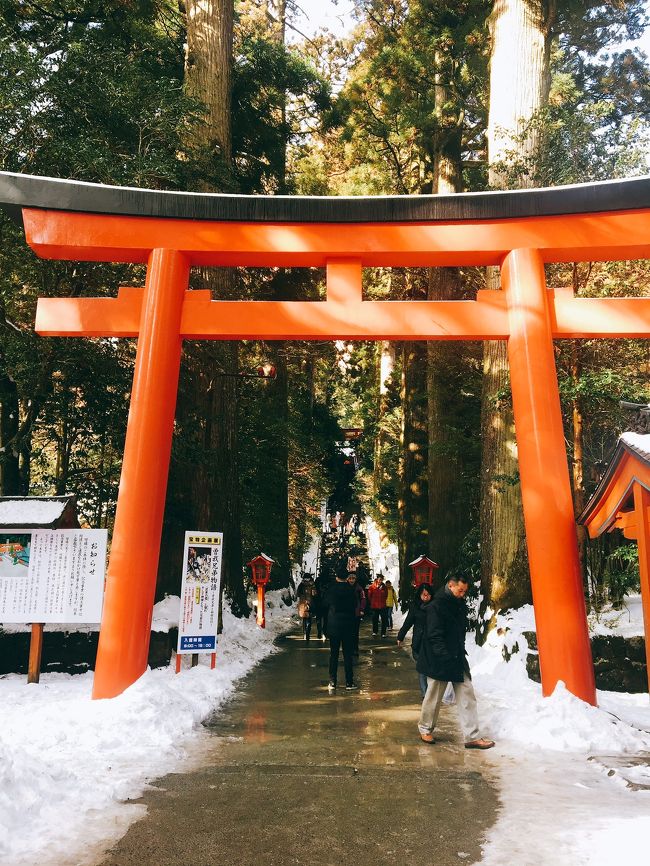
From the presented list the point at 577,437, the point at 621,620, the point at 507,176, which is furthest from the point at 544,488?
the point at 507,176

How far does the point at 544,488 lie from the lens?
288 inches

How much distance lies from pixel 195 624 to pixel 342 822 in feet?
16.5

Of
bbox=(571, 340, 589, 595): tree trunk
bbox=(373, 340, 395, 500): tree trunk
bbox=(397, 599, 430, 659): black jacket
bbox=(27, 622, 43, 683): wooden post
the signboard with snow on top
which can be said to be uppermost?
bbox=(373, 340, 395, 500): tree trunk

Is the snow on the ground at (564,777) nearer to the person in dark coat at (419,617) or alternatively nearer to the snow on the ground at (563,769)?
the snow on the ground at (563,769)

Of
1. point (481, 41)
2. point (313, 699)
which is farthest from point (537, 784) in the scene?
point (481, 41)

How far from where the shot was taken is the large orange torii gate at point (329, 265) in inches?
299

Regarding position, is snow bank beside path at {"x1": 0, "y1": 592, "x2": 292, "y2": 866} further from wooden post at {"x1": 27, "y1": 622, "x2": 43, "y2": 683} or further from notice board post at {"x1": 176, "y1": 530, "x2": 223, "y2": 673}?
notice board post at {"x1": 176, "y1": 530, "x2": 223, "y2": 673}

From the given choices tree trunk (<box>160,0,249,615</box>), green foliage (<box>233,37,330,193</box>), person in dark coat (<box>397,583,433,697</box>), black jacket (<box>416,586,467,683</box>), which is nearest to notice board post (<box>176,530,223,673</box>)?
tree trunk (<box>160,0,249,615</box>)

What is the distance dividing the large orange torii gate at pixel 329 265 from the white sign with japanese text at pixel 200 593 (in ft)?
4.82

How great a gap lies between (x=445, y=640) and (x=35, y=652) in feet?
16.4

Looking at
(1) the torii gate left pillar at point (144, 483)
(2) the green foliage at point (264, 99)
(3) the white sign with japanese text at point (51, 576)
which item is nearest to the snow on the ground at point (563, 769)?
(1) the torii gate left pillar at point (144, 483)

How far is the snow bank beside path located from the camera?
3979 mm

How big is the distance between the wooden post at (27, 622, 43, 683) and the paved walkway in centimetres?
243

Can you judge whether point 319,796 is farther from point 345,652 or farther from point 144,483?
point 345,652
